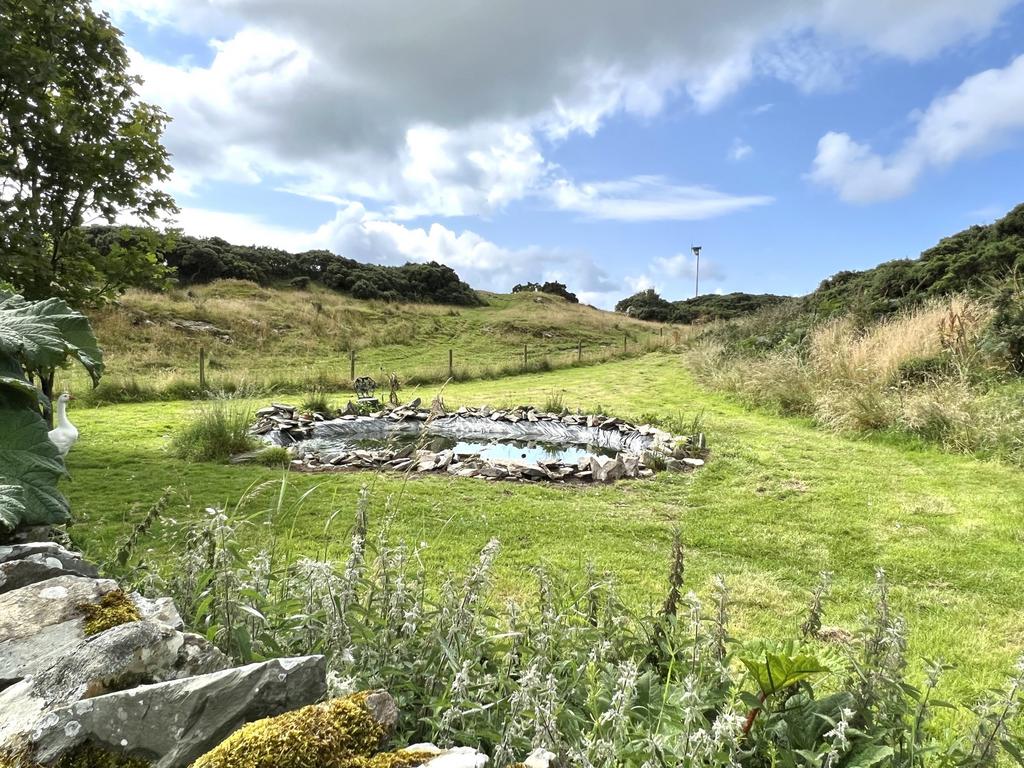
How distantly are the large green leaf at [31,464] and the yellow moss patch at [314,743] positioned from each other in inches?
44.9

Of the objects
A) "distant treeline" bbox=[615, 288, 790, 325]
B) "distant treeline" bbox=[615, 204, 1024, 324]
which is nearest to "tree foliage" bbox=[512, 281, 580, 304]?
"distant treeline" bbox=[615, 288, 790, 325]

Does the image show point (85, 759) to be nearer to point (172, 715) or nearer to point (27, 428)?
point (172, 715)

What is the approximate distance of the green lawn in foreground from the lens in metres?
3.51

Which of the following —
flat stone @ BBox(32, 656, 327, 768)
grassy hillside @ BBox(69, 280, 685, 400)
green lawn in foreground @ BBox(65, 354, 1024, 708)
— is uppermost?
grassy hillside @ BBox(69, 280, 685, 400)

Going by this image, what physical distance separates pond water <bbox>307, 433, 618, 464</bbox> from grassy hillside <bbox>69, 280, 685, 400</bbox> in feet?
12.5

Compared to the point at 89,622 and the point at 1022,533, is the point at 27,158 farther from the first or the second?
the point at 1022,533

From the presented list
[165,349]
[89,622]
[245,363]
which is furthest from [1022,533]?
[165,349]

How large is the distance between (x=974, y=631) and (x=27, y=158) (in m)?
9.10

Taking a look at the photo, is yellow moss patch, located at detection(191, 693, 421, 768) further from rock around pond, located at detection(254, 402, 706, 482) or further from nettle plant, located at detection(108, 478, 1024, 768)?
rock around pond, located at detection(254, 402, 706, 482)

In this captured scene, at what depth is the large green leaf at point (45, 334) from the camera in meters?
1.96

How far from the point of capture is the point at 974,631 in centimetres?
326

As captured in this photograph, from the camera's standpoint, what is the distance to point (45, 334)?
6.69 ft

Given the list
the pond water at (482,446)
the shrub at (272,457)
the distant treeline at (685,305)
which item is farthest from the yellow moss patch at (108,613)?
the distant treeline at (685,305)

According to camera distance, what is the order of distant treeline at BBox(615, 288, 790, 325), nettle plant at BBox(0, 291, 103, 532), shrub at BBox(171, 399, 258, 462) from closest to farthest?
nettle plant at BBox(0, 291, 103, 532) < shrub at BBox(171, 399, 258, 462) < distant treeline at BBox(615, 288, 790, 325)
